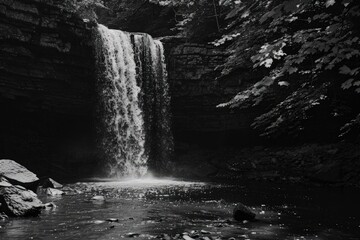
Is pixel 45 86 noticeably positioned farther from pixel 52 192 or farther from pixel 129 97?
pixel 52 192

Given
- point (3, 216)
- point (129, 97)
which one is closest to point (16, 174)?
point (3, 216)

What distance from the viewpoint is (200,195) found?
15914 mm

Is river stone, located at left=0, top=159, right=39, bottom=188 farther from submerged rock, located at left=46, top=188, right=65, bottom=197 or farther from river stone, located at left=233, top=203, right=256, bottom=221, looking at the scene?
river stone, located at left=233, top=203, right=256, bottom=221

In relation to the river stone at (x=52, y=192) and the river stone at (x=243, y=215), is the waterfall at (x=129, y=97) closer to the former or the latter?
the river stone at (x=52, y=192)

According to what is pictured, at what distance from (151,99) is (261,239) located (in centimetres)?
2137

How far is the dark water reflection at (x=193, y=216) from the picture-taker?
338 inches

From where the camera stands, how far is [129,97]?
88.8 ft

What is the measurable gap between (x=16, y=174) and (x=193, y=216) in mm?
8334

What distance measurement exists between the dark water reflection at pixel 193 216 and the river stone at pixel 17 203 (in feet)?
1.39

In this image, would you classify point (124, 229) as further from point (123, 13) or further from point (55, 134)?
point (123, 13)

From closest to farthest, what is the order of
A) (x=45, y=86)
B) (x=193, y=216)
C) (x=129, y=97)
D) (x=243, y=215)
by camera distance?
(x=243, y=215) < (x=193, y=216) < (x=45, y=86) < (x=129, y=97)

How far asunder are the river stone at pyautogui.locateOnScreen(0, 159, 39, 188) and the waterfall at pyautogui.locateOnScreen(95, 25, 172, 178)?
11.1 m

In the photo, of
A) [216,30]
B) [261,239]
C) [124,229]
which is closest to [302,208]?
[261,239]

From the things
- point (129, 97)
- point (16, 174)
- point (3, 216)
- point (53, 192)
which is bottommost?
point (3, 216)
